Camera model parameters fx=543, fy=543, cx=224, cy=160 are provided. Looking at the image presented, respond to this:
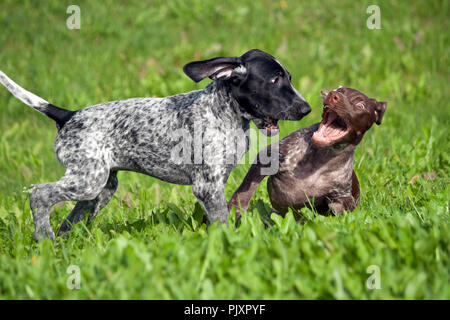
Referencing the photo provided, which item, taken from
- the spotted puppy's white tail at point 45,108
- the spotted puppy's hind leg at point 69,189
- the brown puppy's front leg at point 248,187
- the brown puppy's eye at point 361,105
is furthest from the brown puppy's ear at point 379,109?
the spotted puppy's white tail at point 45,108

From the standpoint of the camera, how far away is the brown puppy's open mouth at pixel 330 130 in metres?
4.13

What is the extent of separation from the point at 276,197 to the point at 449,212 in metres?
1.35

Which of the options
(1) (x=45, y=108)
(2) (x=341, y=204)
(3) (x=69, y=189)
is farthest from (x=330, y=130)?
(1) (x=45, y=108)

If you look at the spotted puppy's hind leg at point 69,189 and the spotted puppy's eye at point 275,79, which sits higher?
the spotted puppy's eye at point 275,79

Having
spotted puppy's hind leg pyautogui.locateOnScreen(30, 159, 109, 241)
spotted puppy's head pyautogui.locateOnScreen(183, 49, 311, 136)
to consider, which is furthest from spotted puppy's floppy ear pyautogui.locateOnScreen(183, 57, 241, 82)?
spotted puppy's hind leg pyautogui.locateOnScreen(30, 159, 109, 241)

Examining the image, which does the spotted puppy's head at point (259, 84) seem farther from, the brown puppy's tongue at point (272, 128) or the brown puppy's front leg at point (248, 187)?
the brown puppy's front leg at point (248, 187)

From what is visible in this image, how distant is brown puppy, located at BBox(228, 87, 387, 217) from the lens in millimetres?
4160

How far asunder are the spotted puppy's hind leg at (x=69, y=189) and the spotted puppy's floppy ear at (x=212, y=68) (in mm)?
1045

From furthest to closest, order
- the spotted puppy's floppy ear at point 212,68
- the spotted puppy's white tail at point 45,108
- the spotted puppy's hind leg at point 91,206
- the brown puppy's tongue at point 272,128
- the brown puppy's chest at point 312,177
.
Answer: the spotted puppy's hind leg at point 91,206, the spotted puppy's white tail at point 45,108, the brown puppy's chest at point 312,177, the brown puppy's tongue at point 272,128, the spotted puppy's floppy ear at point 212,68

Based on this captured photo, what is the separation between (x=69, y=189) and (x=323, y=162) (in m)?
2.03

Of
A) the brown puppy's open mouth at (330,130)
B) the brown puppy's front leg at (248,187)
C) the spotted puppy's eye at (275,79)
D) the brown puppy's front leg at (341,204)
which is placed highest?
the spotted puppy's eye at (275,79)

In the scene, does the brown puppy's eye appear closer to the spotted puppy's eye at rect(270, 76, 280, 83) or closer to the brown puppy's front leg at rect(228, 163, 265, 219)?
the spotted puppy's eye at rect(270, 76, 280, 83)

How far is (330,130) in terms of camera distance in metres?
4.27

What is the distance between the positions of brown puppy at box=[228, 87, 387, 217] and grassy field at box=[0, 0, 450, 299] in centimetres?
19
